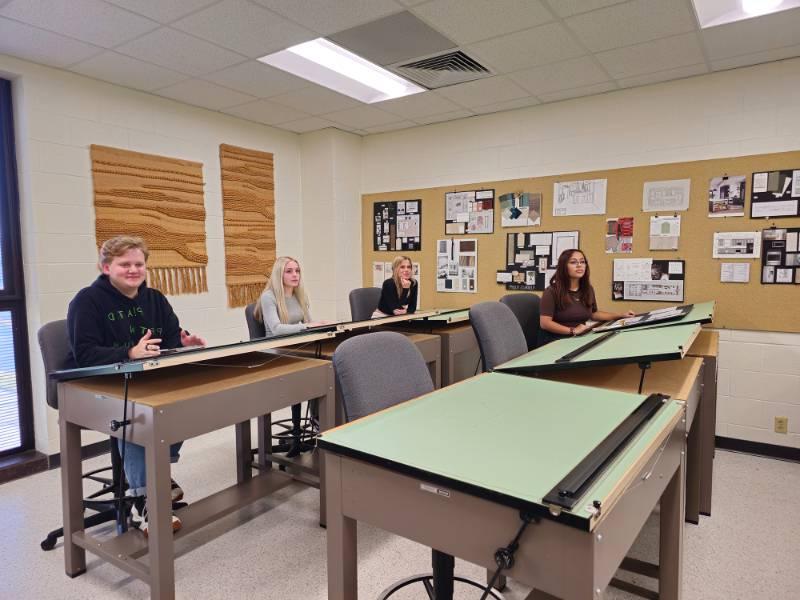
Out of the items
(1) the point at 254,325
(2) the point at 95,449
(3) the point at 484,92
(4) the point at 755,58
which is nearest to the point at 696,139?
(4) the point at 755,58

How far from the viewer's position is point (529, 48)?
3180mm

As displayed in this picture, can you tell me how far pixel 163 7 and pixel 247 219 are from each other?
2257 mm

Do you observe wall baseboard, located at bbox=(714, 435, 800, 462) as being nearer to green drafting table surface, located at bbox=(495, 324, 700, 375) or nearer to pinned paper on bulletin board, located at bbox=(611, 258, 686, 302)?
pinned paper on bulletin board, located at bbox=(611, 258, 686, 302)

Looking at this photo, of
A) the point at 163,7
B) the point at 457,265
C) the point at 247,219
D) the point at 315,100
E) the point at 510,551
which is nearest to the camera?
the point at 510,551

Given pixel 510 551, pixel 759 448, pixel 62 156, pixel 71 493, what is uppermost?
pixel 62 156

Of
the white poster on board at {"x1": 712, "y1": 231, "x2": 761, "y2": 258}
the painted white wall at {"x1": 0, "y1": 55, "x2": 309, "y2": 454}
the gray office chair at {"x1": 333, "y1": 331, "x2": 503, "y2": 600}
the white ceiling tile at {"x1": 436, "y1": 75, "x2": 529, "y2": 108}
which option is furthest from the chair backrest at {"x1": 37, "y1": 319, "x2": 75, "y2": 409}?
the white poster on board at {"x1": 712, "y1": 231, "x2": 761, "y2": 258}

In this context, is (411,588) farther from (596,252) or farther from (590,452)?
(596,252)

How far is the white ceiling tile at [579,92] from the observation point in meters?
3.86

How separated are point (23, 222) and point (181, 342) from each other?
5.60 feet

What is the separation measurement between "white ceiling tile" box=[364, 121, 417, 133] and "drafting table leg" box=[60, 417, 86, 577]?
12.3 ft

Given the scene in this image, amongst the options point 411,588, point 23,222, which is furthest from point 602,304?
point 23,222

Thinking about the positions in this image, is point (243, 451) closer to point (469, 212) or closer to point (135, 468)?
point (135, 468)

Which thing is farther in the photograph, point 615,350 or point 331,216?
point 331,216

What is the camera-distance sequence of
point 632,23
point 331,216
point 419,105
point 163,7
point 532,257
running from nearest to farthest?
point 163,7 → point 632,23 → point 419,105 → point 532,257 → point 331,216
